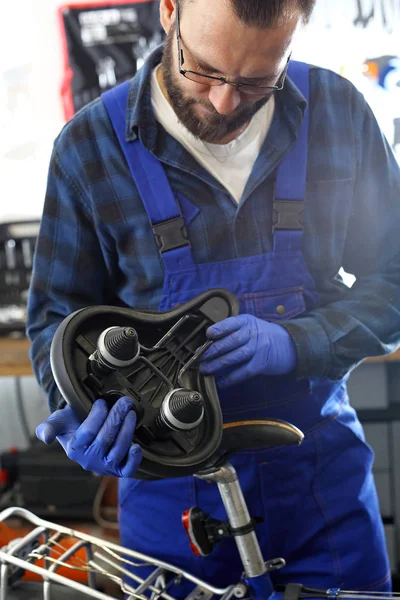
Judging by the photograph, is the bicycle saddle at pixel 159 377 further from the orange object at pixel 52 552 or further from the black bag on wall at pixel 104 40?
→ the black bag on wall at pixel 104 40

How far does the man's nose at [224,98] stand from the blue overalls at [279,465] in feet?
0.51

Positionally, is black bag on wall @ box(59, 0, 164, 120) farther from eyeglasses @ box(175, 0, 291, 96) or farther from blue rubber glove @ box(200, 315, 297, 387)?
blue rubber glove @ box(200, 315, 297, 387)

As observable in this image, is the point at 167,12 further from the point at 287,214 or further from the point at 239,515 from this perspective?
the point at 239,515

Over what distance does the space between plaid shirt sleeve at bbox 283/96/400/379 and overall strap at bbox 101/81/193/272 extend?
216 mm

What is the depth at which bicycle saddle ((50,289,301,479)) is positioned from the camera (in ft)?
2.90

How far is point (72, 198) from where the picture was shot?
3.93 feet

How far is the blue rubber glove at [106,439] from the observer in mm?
877

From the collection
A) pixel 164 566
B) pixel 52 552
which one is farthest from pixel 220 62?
pixel 52 552

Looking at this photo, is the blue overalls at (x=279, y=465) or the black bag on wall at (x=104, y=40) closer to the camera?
the blue overalls at (x=279, y=465)

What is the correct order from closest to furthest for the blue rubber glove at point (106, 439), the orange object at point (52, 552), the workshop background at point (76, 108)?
1. the blue rubber glove at point (106, 439)
2. the orange object at point (52, 552)
3. the workshop background at point (76, 108)

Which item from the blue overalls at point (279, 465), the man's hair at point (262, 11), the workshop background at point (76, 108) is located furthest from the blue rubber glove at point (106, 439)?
the workshop background at point (76, 108)

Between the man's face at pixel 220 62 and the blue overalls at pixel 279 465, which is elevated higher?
the man's face at pixel 220 62

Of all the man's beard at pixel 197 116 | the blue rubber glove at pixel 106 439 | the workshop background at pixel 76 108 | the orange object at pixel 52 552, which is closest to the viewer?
the blue rubber glove at pixel 106 439

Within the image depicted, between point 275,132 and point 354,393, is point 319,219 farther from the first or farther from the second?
point 354,393
